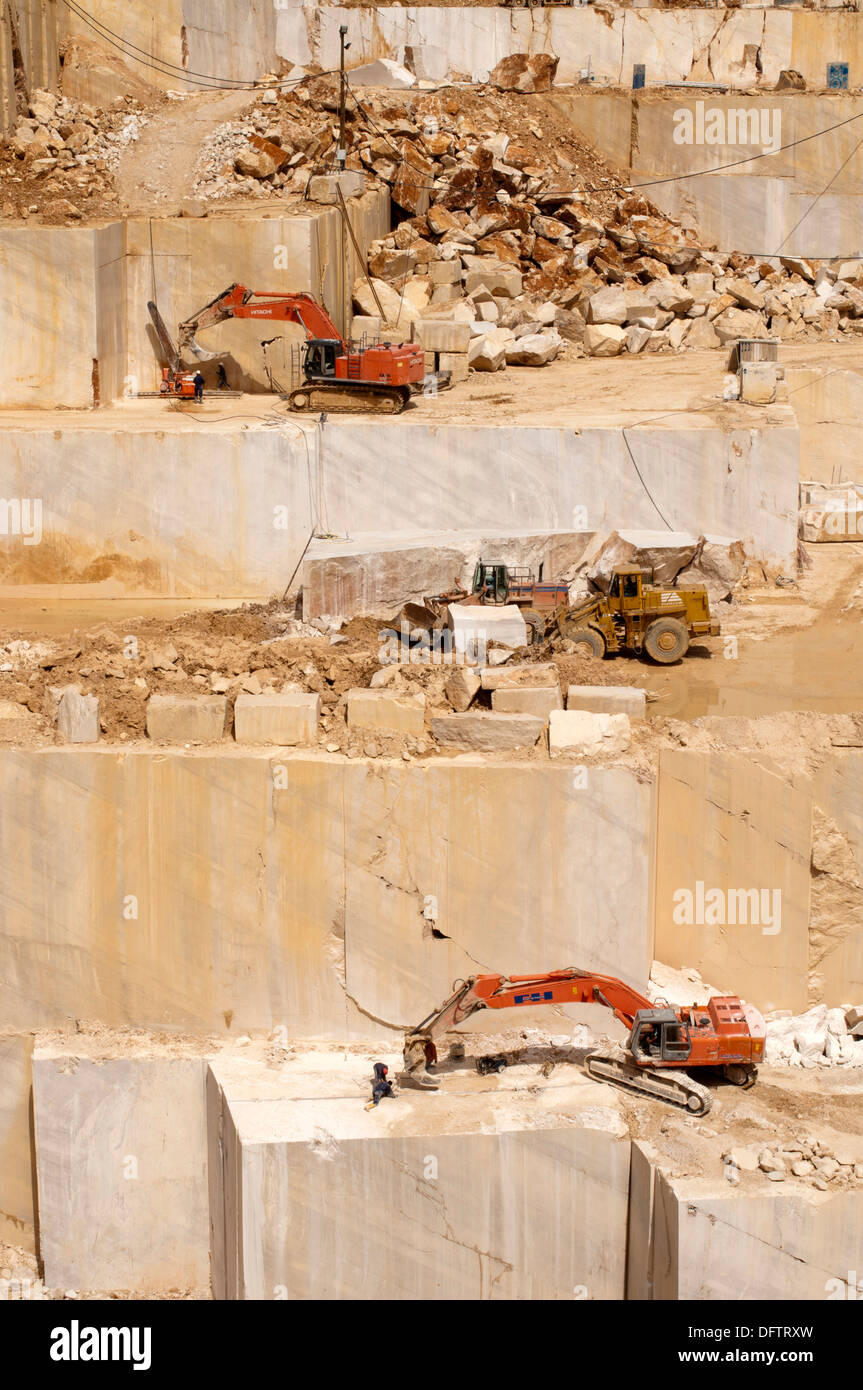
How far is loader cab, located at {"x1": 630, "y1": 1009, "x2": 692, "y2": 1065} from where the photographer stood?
14898 millimetres

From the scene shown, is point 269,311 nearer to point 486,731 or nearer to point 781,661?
point 781,661

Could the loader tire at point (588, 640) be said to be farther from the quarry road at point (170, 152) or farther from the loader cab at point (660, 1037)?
the quarry road at point (170, 152)

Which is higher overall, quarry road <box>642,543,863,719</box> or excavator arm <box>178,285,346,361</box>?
excavator arm <box>178,285,346,361</box>

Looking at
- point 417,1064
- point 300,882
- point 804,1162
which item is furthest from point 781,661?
point 804,1162

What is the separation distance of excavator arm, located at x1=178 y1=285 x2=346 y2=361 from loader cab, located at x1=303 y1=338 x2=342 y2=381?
0.50 metres

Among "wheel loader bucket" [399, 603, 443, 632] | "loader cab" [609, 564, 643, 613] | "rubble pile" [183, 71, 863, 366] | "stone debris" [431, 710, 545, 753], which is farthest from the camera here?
"rubble pile" [183, 71, 863, 366]

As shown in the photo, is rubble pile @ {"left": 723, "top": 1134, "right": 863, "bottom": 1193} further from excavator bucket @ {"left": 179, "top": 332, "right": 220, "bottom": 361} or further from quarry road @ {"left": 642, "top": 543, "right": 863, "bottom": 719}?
excavator bucket @ {"left": 179, "top": 332, "right": 220, "bottom": 361}

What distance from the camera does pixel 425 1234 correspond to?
15.2 metres

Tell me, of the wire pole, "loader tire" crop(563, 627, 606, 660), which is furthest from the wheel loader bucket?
the wire pole

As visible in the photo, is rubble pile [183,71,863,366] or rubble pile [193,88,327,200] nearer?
rubble pile [193,88,327,200]

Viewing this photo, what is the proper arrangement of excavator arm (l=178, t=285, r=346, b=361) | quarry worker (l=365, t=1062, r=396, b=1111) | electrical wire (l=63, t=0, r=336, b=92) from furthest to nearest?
electrical wire (l=63, t=0, r=336, b=92)
excavator arm (l=178, t=285, r=346, b=361)
quarry worker (l=365, t=1062, r=396, b=1111)

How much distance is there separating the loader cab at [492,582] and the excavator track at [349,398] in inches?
171

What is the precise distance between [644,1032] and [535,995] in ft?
3.10

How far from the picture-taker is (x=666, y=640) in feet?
65.0
